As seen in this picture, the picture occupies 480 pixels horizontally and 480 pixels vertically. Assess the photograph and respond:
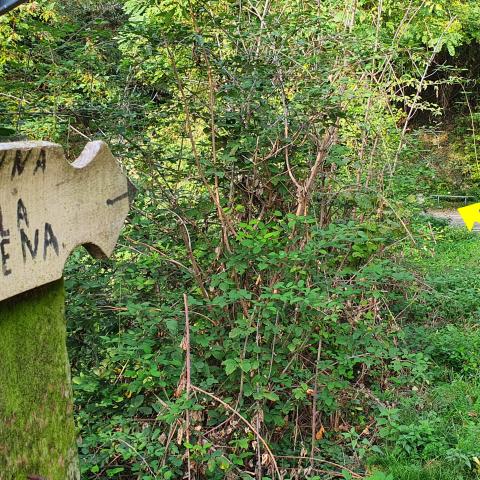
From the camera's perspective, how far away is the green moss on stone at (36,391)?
121 cm

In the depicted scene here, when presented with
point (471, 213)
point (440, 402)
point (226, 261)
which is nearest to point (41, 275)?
point (226, 261)

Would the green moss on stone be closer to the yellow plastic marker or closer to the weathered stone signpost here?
the weathered stone signpost

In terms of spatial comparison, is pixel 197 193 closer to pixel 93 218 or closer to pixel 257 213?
pixel 257 213

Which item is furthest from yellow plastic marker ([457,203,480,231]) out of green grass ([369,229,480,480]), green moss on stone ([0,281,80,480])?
green moss on stone ([0,281,80,480])

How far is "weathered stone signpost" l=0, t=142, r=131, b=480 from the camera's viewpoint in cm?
116

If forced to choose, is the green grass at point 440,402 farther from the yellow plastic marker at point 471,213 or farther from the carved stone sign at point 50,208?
the carved stone sign at point 50,208

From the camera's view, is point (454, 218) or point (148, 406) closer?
point (148, 406)

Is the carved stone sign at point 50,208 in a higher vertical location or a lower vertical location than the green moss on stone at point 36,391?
higher

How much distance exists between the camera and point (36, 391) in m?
1.29

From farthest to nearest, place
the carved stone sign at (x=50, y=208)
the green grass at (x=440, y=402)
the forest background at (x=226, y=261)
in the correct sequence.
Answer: the green grass at (x=440, y=402) → the forest background at (x=226, y=261) → the carved stone sign at (x=50, y=208)

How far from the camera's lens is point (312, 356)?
3.29 meters

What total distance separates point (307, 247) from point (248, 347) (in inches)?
A: 21.1

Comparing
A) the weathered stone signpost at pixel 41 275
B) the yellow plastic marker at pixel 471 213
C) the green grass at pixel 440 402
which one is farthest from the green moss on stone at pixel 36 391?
the yellow plastic marker at pixel 471 213

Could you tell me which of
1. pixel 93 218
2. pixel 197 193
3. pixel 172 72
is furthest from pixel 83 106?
pixel 93 218
